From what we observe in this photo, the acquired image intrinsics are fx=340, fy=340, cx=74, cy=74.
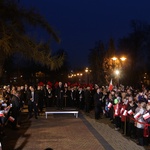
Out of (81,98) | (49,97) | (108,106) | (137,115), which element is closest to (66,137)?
(137,115)

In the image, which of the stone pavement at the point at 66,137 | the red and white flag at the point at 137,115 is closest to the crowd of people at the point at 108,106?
the red and white flag at the point at 137,115

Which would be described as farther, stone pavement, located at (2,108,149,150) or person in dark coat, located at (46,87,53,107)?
person in dark coat, located at (46,87,53,107)

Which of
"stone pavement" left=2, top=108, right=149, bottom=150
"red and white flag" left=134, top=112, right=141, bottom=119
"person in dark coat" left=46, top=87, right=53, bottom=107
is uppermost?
"person in dark coat" left=46, top=87, right=53, bottom=107

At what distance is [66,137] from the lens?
14195 millimetres

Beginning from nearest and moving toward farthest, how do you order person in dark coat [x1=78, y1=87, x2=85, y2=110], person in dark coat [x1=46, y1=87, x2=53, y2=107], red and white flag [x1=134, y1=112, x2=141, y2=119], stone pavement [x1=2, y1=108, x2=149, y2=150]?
stone pavement [x1=2, y1=108, x2=149, y2=150]
red and white flag [x1=134, y1=112, x2=141, y2=119]
person in dark coat [x1=78, y1=87, x2=85, y2=110]
person in dark coat [x1=46, y1=87, x2=53, y2=107]

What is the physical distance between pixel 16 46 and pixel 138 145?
21.3 feet

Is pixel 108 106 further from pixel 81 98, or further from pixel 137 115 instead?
pixel 81 98

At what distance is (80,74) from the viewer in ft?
280

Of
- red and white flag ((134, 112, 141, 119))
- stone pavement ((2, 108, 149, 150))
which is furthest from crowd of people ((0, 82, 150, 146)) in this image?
stone pavement ((2, 108, 149, 150))

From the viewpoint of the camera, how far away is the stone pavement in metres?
12.3

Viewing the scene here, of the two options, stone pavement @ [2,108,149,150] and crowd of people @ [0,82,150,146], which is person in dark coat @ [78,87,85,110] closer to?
crowd of people @ [0,82,150,146]

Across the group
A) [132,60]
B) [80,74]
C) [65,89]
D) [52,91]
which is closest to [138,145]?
[65,89]

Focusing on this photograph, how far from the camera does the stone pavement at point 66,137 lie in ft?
40.4

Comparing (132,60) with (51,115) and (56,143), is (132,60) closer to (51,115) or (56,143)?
(51,115)
